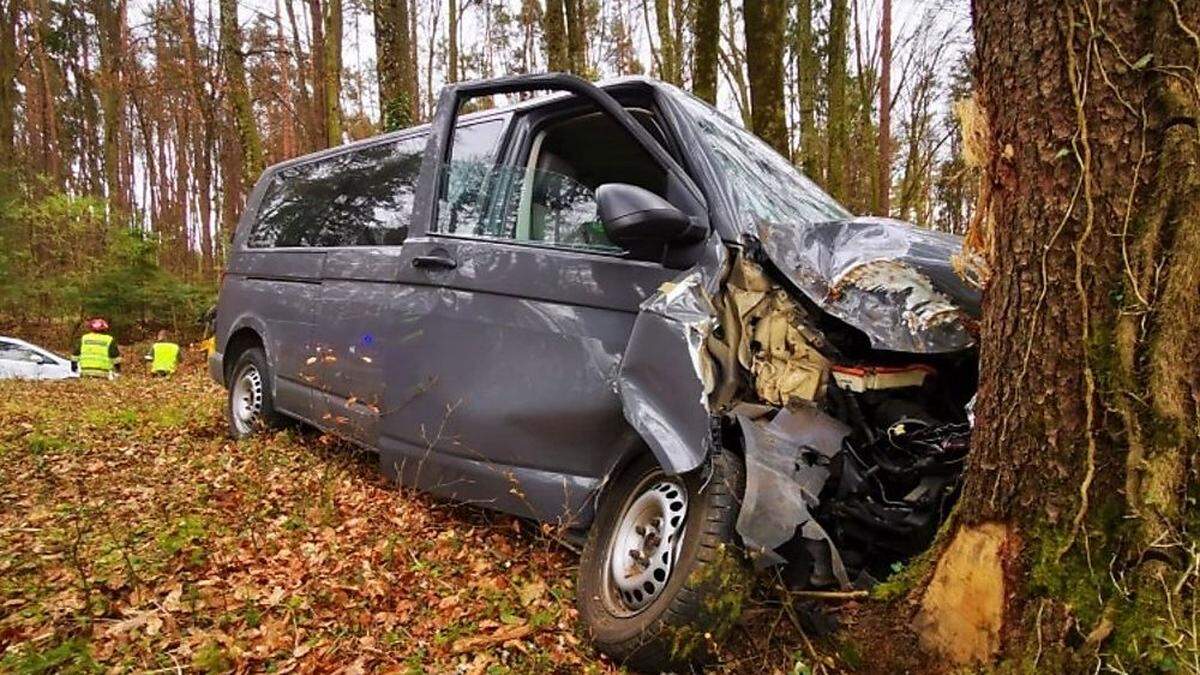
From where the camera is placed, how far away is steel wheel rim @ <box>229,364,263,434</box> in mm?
5098

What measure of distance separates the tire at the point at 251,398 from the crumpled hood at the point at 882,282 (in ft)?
12.3

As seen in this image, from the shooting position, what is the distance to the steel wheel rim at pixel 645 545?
243 centimetres

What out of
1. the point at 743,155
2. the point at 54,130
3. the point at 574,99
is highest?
the point at 54,130

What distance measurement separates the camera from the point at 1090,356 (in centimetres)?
176

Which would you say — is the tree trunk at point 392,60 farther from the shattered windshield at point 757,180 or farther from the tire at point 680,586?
the tire at point 680,586

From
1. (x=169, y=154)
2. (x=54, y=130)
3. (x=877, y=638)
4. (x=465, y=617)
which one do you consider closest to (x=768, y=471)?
(x=877, y=638)

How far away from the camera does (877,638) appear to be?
2076mm

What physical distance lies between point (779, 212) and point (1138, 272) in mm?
1397

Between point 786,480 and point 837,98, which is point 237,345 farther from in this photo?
point 837,98

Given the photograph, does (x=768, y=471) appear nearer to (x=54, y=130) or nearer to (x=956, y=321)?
(x=956, y=321)

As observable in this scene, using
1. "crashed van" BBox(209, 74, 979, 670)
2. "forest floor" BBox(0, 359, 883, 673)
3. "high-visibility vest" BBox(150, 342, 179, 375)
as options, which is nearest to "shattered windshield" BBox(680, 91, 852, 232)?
"crashed van" BBox(209, 74, 979, 670)

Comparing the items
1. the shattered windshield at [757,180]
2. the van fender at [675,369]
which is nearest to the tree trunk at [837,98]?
the shattered windshield at [757,180]

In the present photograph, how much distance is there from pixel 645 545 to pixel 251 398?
3783 mm

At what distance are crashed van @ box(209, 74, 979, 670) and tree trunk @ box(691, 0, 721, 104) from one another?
183 inches
